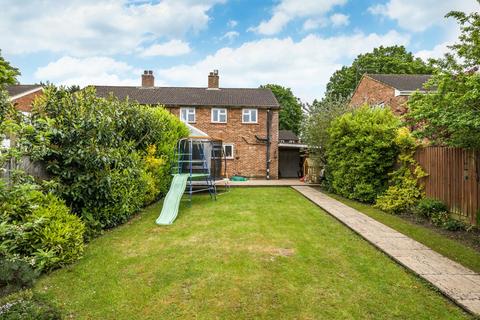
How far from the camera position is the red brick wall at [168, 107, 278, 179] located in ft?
67.8

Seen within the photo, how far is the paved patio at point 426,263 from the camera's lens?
137 inches

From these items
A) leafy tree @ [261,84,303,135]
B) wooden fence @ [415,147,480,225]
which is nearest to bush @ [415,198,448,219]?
wooden fence @ [415,147,480,225]

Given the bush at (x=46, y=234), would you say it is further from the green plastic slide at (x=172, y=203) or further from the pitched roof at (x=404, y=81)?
the pitched roof at (x=404, y=81)

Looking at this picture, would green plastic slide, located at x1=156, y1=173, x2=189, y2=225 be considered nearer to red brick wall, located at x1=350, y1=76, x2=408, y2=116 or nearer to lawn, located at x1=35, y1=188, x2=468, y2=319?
lawn, located at x1=35, y1=188, x2=468, y2=319

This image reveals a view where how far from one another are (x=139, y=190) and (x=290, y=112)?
37.3 metres

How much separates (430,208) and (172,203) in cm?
688

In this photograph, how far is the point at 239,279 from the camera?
12.9ft

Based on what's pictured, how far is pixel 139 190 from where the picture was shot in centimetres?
820

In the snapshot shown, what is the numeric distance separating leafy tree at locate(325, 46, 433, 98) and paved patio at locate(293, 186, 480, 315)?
114ft

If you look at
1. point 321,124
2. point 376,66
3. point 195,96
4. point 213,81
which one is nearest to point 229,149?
point 195,96

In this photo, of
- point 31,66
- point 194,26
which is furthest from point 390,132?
point 31,66

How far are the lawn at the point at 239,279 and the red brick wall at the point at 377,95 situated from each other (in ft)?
44.2

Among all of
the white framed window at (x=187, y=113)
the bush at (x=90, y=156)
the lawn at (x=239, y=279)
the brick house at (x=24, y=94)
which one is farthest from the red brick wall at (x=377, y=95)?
the brick house at (x=24, y=94)

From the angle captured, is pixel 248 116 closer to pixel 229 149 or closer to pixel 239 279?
pixel 229 149
